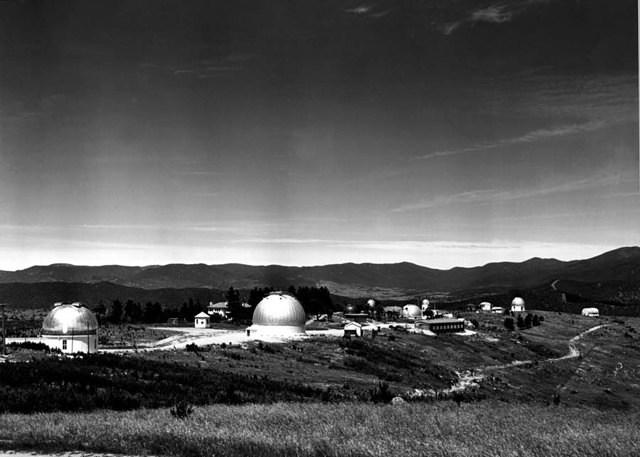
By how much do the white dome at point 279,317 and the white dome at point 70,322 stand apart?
26641 millimetres

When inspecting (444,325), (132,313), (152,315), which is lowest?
(444,325)

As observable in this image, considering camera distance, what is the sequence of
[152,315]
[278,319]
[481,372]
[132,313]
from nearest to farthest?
[481,372] → [278,319] → [152,315] → [132,313]

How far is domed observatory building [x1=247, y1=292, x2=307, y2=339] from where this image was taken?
90312 millimetres

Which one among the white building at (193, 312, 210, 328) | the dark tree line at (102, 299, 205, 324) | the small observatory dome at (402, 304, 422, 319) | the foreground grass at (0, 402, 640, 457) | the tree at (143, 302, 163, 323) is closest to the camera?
the foreground grass at (0, 402, 640, 457)

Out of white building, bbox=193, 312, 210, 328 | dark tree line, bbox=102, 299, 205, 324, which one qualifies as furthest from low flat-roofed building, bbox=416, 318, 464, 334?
dark tree line, bbox=102, 299, 205, 324

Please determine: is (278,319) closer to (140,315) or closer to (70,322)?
(70,322)

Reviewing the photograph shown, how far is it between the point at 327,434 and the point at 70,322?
62926 mm

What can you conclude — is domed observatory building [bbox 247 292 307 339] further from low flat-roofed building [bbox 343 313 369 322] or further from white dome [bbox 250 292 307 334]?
low flat-roofed building [bbox 343 313 369 322]

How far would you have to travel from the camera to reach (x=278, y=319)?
298 feet

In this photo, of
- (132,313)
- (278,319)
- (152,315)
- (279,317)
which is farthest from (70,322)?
(132,313)

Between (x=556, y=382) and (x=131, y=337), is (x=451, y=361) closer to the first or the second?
(x=556, y=382)

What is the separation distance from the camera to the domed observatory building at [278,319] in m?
90.3

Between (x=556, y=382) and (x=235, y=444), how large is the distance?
66661 millimetres

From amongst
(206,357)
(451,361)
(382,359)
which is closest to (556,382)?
(451,361)
